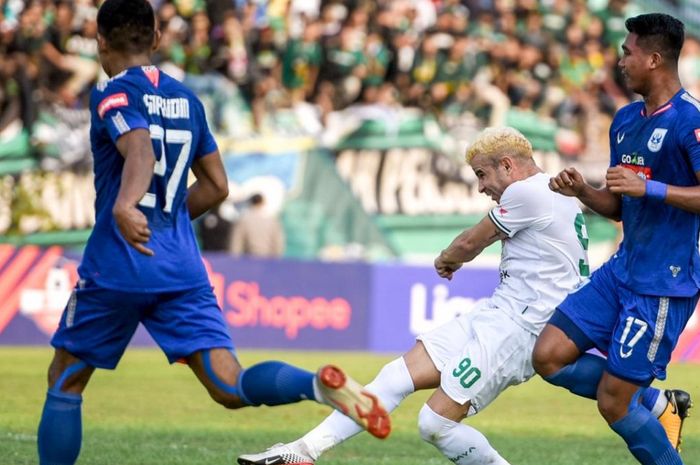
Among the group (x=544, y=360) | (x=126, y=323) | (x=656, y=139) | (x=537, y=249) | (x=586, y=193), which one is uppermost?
(x=656, y=139)

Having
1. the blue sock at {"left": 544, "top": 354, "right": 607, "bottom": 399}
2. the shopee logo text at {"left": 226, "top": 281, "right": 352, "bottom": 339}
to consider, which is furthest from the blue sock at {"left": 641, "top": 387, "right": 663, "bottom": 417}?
the shopee logo text at {"left": 226, "top": 281, "right": 352, "bottom": 339}

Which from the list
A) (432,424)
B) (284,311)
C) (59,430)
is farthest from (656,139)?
(284,311)

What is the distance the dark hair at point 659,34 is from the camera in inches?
253

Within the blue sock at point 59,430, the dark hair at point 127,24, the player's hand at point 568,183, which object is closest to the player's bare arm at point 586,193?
the player's hand at point 568,183

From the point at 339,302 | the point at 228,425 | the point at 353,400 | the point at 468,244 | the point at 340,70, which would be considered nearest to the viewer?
the point at 353,400

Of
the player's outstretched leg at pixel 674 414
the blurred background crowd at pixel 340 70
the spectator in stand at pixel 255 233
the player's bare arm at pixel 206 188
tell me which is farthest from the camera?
the spectator in stand at pixel 255 233

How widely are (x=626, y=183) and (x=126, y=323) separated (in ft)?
7.93

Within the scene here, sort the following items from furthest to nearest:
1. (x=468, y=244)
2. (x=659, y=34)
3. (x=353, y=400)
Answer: (x=468, y=244) → (x=659, y=34) → (x=353, y=400)

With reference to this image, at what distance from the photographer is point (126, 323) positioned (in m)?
5.76

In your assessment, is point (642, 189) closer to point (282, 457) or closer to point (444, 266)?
point (444, 266)

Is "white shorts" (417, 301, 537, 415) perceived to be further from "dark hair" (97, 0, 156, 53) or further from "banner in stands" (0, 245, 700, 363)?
"banner in stands" (0, 245, 700, 363)

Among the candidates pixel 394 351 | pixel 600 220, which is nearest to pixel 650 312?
pixel 394 351

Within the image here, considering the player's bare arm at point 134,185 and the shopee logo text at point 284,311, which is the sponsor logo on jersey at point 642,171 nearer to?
the player's bare arm at point 134,185

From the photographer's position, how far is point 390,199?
67.4ft
